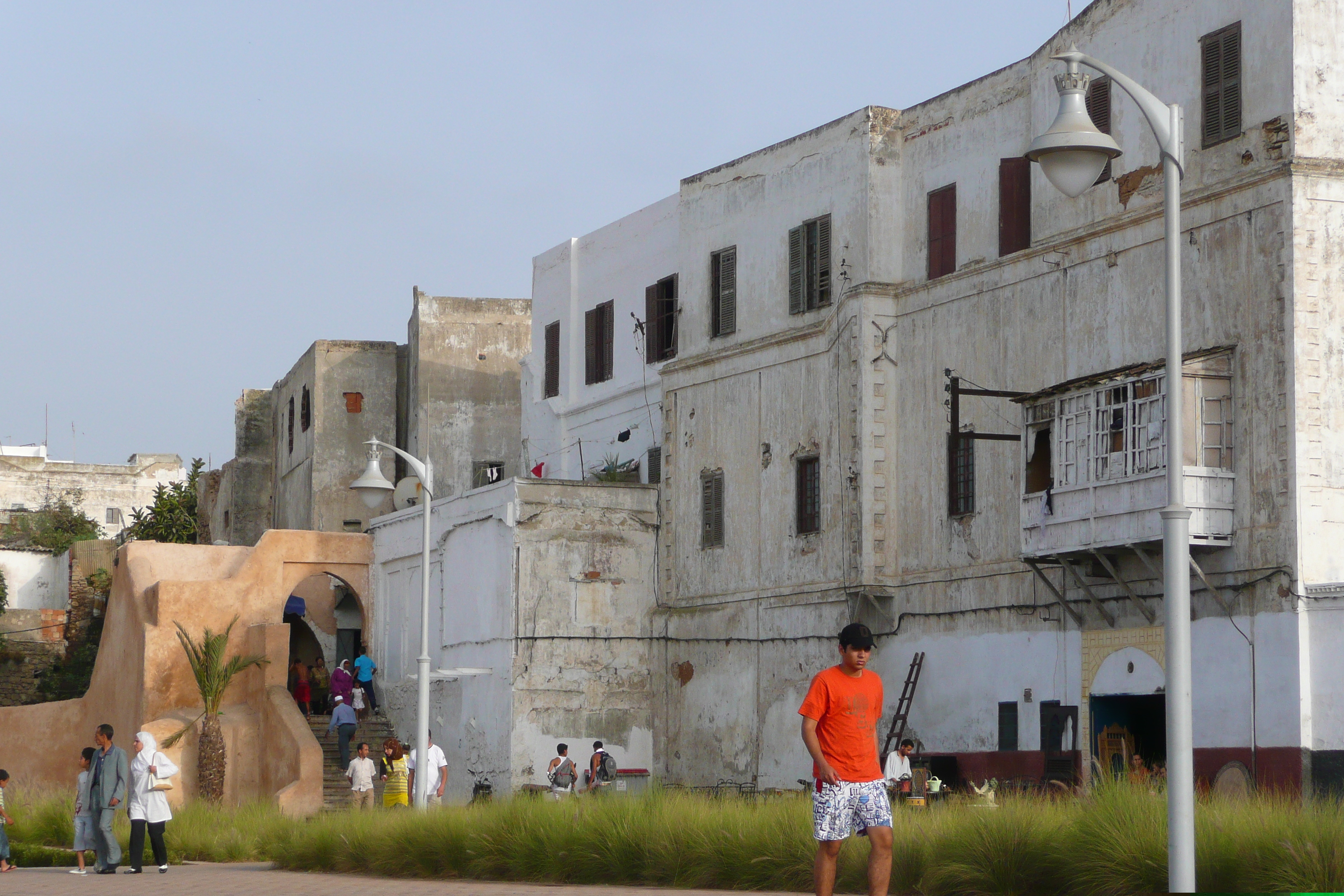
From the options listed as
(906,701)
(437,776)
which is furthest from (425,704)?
(906,701)

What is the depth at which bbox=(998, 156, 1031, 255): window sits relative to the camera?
27.7 metres

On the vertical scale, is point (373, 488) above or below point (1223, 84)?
below

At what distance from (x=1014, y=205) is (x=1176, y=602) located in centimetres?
1677

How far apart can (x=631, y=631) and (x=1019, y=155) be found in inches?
470

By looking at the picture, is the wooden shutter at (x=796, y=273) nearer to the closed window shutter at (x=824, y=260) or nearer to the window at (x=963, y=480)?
the closed window shutter at (x=824, y=260)

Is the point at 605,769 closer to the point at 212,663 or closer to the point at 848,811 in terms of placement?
the point at 212,663

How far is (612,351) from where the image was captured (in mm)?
38531

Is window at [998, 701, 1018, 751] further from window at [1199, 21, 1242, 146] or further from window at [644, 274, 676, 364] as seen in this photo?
window at [644, 274, 676, 364]

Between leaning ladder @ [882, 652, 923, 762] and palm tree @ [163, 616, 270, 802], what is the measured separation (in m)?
12.3

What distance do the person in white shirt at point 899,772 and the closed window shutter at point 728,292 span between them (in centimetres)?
986

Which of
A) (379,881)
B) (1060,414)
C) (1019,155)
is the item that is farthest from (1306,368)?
(379,881)

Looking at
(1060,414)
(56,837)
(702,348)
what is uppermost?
(702,348)

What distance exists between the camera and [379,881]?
18969 mm

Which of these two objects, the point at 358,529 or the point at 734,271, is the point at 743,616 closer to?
the point at 734,271
